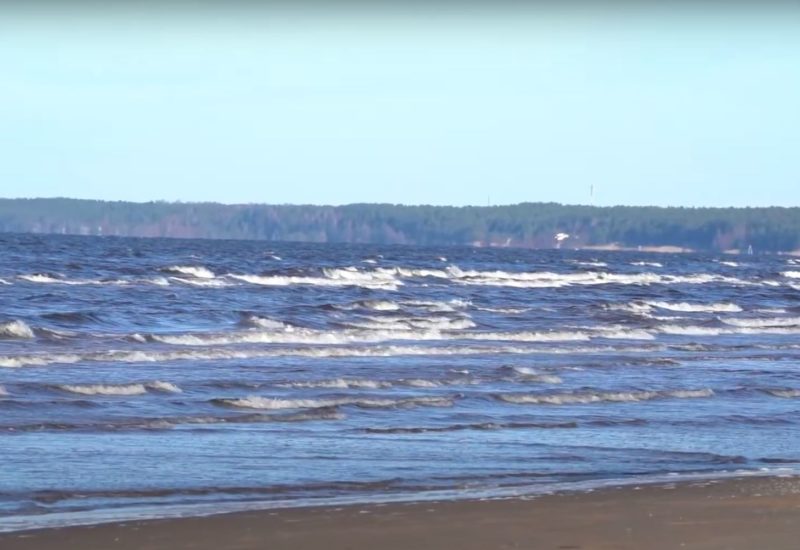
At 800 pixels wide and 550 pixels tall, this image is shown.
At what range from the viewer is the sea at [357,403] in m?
10.7

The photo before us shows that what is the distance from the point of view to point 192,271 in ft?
180

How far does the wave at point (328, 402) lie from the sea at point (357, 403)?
0.04 meters

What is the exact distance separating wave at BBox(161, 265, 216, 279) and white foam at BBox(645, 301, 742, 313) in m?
16.2

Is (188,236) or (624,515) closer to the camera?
(624,515)

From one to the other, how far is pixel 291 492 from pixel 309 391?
21.2 feet

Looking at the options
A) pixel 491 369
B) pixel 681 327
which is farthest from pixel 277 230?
pixel 491 369

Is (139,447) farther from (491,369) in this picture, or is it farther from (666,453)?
(491,369)

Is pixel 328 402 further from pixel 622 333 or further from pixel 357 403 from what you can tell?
pixel 622 333

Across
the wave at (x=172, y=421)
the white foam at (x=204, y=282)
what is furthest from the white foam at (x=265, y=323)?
the white foam at (x=204, y=282)

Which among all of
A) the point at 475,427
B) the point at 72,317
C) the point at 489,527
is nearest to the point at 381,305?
the point at 72,317

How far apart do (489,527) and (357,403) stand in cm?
680

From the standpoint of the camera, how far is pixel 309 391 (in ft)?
55.2

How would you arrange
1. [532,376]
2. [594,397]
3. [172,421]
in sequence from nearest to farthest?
1. [172,421]
2. [594,397]
3. [532,376]

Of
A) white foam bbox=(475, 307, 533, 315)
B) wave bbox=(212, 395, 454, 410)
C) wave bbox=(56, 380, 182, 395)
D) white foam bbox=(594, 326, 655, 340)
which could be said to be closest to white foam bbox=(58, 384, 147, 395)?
wave bbox=(56, 380, 182, 395)
